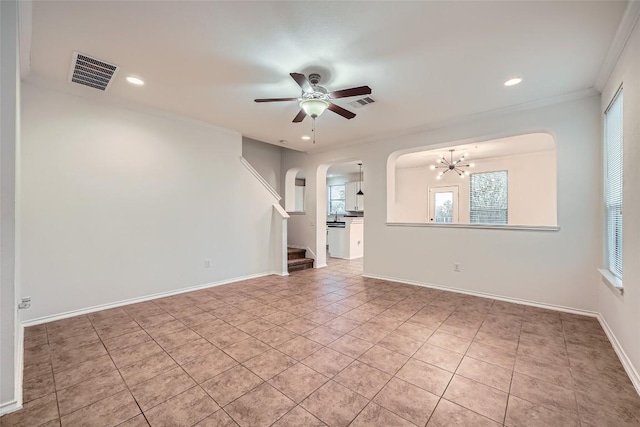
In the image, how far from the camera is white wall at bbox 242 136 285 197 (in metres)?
6.30

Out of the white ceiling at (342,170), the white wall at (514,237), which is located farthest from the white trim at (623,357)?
the white ceiling at (342,170)

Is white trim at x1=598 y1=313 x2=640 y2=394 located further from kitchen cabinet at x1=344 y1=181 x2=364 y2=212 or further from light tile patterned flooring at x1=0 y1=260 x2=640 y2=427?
kitchen cabinet at x1=344 y1=181 x2=364 y2=212

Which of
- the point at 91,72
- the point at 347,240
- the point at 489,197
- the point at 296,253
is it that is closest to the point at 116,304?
the point at 91,72

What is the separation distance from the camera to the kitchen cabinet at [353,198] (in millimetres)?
9406

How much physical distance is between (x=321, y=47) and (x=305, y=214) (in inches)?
170

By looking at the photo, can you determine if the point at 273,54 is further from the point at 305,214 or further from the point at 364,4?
the point at 305,214

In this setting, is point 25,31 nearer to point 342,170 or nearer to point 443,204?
point 342,170

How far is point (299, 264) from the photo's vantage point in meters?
5.93

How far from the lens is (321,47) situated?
235 centimetres

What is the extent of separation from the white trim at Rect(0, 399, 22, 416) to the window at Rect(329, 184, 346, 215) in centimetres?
916

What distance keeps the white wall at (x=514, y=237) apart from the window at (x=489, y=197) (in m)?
3.60

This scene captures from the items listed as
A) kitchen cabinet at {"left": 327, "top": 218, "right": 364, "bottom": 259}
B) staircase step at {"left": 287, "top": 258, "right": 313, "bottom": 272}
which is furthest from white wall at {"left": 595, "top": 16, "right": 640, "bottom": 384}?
kitchen cabinet at {"left": 327, "top": 218, "right": 364, "bottom": 259}

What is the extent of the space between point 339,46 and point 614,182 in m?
3.07

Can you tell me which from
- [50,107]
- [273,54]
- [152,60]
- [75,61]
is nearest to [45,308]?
[50,107]
